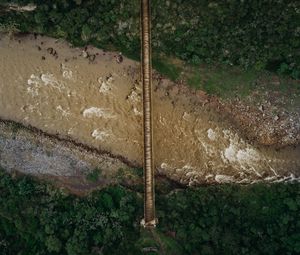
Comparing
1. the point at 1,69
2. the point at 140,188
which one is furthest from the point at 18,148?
the point at 140,188

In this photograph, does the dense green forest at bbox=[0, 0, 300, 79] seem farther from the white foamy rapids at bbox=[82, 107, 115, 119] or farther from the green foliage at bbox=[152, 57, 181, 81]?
the white foamy rapids at bbox=[82, 107, 115, 119]

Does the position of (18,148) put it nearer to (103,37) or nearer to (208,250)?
(103,37)

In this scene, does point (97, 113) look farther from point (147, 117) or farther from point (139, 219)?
point (139, 219)

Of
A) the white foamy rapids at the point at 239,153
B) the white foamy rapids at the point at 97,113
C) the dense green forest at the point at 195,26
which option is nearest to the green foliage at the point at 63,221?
the white foamy rapids at the point at 97,113

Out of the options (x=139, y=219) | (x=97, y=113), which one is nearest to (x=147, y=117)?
(x=97, y=113)

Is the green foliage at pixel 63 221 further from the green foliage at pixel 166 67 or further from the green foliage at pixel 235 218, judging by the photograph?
the green foliage at pixel 166 67
